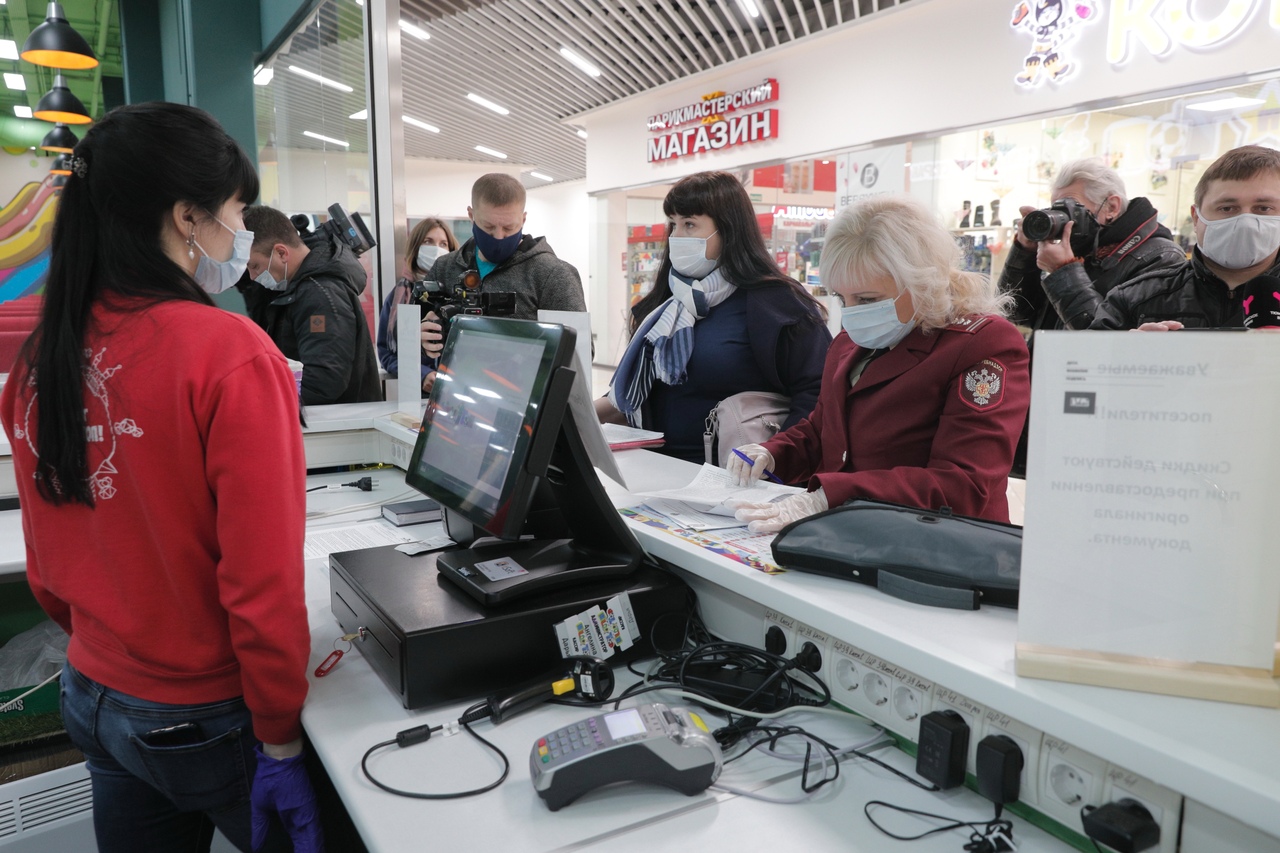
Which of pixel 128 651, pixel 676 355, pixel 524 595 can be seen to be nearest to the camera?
pixel 128 651

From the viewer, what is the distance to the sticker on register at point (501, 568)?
1.26 meters

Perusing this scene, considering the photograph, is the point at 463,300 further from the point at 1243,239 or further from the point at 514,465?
the point at 1243,239

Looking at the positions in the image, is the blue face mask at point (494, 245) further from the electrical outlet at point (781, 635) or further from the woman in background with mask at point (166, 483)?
the electrical outlet at point (781, 635)

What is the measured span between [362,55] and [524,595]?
12.3 feet

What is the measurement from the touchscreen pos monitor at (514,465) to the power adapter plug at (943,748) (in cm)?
51

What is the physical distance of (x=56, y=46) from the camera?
4793 millimetres

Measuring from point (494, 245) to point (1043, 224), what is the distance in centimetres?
181

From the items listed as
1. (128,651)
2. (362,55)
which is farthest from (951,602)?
(362,55)

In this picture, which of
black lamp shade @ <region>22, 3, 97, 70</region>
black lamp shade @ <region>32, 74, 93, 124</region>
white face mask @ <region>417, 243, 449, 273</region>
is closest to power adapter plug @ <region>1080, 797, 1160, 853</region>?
white face mask @ <region>417, 243, 449, 273</region>

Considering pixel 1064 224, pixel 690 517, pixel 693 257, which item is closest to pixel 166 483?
pixel 690 517

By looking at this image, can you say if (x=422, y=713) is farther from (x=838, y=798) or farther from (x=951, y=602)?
(x=951, y=602)

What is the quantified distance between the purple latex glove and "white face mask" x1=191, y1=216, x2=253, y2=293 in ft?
2.30

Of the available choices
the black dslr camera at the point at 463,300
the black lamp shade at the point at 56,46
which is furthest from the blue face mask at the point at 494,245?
the black lamp shade at the point at 56,46

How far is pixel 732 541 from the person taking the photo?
4.41ft
